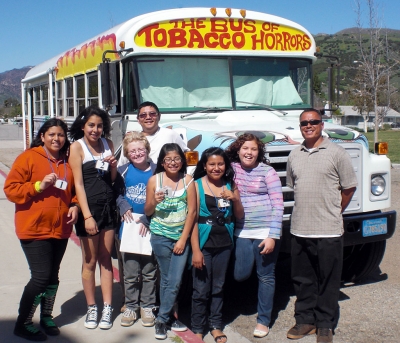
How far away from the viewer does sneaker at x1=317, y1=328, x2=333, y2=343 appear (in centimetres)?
415

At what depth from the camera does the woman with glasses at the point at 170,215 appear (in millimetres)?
3939

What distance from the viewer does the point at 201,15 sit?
5.67 meters

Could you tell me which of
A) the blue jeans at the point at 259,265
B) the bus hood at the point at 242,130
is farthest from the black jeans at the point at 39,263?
the bus hood at the point at 242,130

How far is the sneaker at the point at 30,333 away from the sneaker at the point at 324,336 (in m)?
1.99

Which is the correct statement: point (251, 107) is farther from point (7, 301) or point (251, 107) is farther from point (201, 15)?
point (7, 301)

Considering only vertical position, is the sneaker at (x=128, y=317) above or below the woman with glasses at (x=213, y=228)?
below

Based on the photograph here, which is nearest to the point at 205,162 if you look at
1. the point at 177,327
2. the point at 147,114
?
the point at 147,114

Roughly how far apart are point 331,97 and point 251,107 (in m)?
1.61

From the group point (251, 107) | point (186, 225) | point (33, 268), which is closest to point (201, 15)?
point (251, 107)

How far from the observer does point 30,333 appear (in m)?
4.00

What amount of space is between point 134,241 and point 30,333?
3.18 feet

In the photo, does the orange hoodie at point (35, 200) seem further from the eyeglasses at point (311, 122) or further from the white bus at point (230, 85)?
the eyeglasses at point (311, 122)

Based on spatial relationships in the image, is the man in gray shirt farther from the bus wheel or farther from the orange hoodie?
the orange hoodie

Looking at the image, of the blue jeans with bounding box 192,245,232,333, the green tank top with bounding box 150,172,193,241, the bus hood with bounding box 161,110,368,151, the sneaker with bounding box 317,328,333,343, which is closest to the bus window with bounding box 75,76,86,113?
the bus hood with bounding box 161,110,368,151
